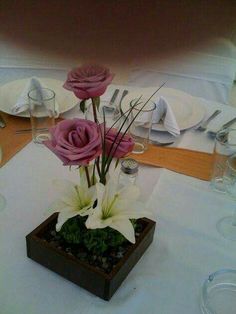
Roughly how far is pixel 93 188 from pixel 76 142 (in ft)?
0.28

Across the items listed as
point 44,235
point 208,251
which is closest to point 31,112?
point 44,235

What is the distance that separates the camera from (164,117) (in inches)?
34.1

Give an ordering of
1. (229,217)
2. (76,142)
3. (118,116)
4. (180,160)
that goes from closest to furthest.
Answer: (76,142) → (229,217) → (180,160) → (118,116)

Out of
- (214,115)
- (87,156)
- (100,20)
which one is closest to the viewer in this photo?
(100,20)

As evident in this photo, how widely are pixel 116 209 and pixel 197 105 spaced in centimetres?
54

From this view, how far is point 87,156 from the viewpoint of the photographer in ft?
1.35

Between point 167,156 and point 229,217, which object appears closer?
point 229,217

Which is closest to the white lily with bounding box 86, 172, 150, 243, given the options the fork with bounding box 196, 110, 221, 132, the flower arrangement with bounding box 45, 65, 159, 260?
the flower arrangement with bounding box 45, 65, 159, 260

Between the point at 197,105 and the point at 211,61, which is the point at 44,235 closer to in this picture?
the point at 211,61

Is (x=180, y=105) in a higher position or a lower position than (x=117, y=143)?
lower

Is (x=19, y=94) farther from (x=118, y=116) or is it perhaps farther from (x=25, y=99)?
(x=118, y=116)

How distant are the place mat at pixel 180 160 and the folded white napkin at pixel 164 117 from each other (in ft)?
0.17

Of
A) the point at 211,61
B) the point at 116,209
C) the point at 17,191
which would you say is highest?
the point at 211,61

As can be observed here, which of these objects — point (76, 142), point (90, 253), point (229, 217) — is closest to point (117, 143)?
point (76, 142)
